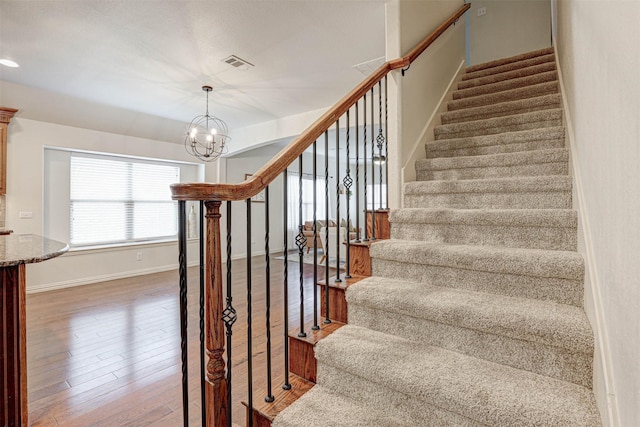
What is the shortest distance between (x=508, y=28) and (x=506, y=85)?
105 inches

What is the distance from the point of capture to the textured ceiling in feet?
8.41

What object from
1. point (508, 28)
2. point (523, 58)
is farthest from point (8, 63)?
point (508, 28)

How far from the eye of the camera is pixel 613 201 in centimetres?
84

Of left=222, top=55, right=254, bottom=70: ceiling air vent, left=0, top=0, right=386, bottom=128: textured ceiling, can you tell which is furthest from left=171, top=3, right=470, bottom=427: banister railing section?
left=222, top=55, right=254, bottom=70: ceiling air vent

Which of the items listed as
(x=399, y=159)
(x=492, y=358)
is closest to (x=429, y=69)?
(x=399, y=159)

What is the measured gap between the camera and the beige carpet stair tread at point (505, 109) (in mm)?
2594

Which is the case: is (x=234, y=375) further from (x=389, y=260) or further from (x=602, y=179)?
(x=602, y=179)

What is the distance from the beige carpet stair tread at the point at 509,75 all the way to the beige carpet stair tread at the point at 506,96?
1.34 ft

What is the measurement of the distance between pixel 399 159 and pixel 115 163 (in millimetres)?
5162

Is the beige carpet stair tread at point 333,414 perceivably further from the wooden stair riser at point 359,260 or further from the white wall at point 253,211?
the white wall at point 253,211

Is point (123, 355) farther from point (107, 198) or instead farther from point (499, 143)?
point (107, 198)

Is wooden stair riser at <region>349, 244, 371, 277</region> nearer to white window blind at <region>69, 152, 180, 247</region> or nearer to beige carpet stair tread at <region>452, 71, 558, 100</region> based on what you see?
beige carpet stair tread at <region>452, 71, 558, 100</region>

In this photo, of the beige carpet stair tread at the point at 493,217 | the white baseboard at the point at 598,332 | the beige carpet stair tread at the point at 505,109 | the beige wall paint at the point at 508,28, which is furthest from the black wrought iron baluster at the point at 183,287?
the beige wall paint at the point at 508,28

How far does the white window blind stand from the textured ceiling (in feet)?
4.28
